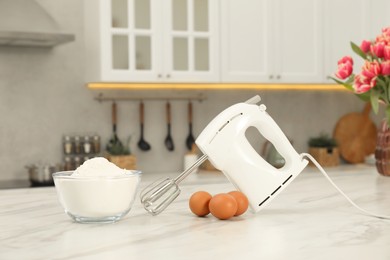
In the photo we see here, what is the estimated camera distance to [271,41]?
4098 millimetres

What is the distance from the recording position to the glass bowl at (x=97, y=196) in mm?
1503

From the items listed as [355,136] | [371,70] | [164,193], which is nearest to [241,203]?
[164,193]

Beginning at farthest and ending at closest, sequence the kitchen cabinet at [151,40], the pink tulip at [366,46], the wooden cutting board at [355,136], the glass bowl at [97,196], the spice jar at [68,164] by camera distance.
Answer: the wooden cutting board at [355,136]
the spice jar at [68,164]
the kitchen cabinet at [151,40]
the pink tulip at [366,46]
the glass bowl at [97,196]

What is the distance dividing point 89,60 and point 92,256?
9.03 feet

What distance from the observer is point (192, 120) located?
4.31 meters

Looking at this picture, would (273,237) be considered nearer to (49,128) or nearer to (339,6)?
(49,128)

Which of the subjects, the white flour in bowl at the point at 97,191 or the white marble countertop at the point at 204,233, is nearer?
the white marble countertop at the point at 204,233

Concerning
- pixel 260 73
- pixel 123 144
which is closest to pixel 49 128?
pixel 123 144

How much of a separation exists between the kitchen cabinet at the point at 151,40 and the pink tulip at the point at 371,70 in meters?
2.19

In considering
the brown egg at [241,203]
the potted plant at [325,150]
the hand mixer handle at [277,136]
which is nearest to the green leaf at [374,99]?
the hand mixer handle at [277,136]

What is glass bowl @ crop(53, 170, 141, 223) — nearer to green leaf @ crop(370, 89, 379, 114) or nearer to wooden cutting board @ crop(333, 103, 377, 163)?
green leaf @ crop(370, 89, 379, 114)

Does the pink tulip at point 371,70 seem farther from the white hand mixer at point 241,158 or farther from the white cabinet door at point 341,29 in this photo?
the white cabinet door at point 341,29

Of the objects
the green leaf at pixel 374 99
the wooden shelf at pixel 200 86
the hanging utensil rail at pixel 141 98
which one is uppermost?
the green leaf at pixel 374 99

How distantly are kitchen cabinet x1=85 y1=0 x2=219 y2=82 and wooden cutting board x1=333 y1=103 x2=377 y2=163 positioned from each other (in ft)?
4.17
